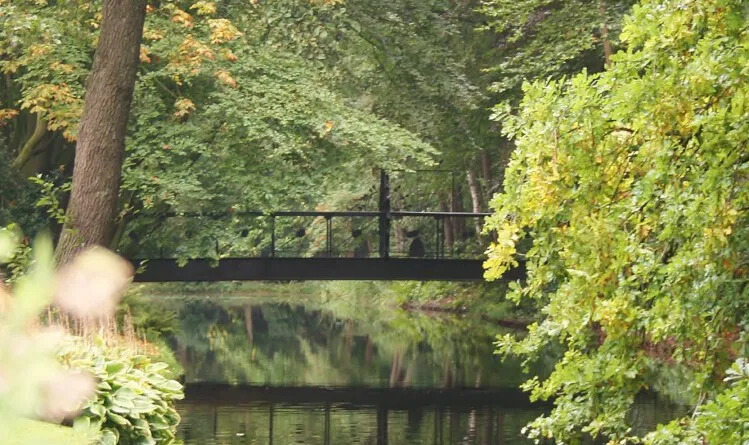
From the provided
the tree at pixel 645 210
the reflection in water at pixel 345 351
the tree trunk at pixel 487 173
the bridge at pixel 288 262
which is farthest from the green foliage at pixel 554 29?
the tree at pixel 645 210

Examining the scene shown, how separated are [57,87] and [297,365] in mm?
9789

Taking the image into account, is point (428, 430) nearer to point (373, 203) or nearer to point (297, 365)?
point (297, 365)

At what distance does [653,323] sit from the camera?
21.3ft

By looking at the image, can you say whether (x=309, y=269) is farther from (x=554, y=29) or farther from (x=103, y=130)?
(x=103, y=130)

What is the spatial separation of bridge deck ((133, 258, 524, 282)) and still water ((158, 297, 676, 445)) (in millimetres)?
1865

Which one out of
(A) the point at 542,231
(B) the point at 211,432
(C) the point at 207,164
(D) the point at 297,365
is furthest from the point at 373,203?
(A) the point at 542,231

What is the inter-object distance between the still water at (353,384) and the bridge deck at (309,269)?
1.87 meters

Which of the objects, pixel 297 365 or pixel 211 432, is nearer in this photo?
pixel 211 432

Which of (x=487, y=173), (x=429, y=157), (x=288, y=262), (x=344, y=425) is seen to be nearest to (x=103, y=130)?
(x=344, y=425)

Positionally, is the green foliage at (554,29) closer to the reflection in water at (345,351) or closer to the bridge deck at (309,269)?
the bridge deck at (309,269)

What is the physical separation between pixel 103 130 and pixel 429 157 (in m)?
6.22

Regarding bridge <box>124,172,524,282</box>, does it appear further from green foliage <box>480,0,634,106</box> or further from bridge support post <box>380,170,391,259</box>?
green foliage <box>480,0,634,106</box>

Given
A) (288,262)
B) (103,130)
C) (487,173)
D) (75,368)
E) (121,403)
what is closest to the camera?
(75,368)

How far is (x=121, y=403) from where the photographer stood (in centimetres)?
812
